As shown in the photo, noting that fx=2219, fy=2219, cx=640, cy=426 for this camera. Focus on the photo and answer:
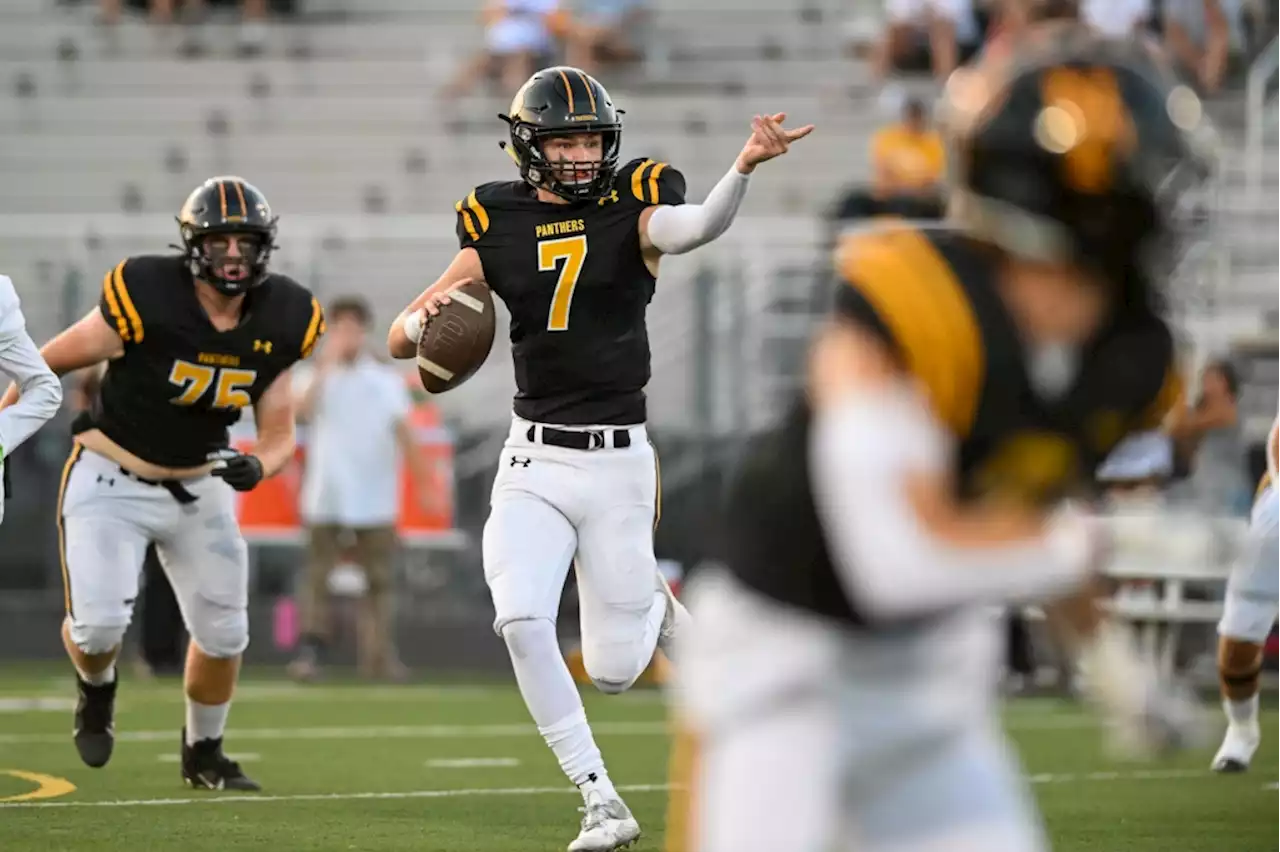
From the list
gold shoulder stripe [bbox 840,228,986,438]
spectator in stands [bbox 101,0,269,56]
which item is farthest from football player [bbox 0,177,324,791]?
spectator in stands [bbox 101,0,269,56]

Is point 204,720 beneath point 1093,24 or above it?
beneath

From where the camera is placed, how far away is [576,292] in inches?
231

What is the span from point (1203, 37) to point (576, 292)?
9852 millimetres

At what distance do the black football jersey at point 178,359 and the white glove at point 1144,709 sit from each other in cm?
428

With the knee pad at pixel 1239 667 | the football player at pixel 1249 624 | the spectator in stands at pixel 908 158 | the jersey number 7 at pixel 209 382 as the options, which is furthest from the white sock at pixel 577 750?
the spectator in stands at pixel 908 158

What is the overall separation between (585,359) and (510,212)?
18.4 inches

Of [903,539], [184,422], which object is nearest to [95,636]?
[184,422]

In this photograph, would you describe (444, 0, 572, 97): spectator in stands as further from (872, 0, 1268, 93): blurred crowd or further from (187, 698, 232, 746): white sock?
(187, 698, 232, 746): white sock

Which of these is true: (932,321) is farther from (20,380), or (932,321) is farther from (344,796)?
(344,796)

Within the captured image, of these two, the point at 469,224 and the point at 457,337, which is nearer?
the point at 457,337

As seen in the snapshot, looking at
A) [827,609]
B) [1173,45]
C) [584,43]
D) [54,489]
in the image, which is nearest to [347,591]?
[54,489]

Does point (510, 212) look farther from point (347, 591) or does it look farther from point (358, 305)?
point (347, 591)

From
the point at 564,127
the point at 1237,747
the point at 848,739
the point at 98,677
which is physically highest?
the point at 564,127

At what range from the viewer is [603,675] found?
226 inches
